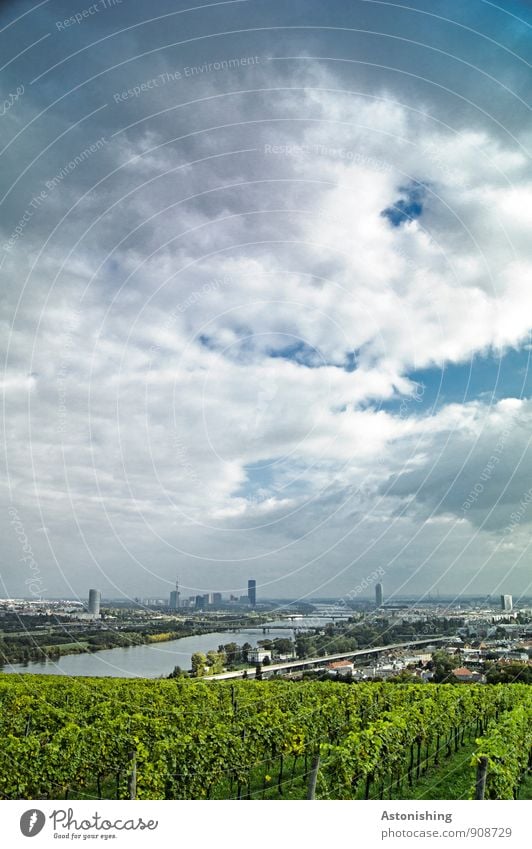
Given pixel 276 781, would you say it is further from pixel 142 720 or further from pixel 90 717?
pixel 90 717

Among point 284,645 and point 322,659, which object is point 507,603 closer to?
point 322,659

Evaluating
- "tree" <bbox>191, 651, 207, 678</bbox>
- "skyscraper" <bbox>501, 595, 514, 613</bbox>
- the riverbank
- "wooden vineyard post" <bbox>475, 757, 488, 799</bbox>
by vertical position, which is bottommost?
"tree" <bbox>191, 651, 207, 678</bbox>

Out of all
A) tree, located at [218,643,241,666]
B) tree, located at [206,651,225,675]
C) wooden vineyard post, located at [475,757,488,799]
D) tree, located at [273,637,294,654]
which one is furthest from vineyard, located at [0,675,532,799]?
tree, located at [218,643,241,666]

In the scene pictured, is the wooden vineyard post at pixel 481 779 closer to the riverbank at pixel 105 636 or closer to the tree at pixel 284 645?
the riverbank at pixel 105 636

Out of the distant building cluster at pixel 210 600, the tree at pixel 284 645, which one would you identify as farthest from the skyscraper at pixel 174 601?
the tree at pixel 284 645

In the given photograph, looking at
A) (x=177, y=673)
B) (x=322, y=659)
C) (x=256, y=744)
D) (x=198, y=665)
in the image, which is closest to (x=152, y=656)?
(x=198, y=665)

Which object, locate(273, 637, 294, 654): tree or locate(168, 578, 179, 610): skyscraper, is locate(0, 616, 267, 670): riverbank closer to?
locate(168, 578, 179, 610): skyscraper
